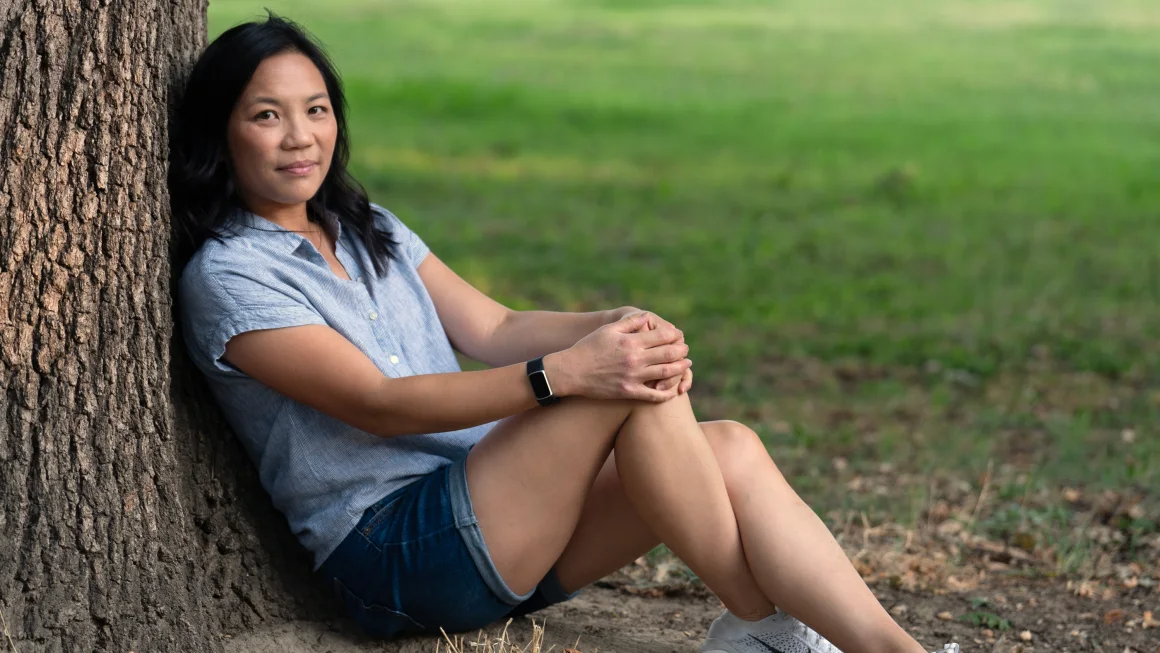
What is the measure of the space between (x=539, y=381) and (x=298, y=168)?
77 cm

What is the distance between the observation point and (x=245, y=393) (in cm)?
293

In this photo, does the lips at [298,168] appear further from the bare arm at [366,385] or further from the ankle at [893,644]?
the ankle at [893,644]

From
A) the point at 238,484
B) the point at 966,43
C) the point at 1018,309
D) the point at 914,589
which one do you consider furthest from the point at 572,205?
the point at 966,43

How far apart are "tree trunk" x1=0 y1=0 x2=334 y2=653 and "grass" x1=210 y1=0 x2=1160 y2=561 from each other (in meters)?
2.49

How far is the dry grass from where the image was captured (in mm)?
3059

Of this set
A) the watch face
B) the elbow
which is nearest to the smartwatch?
the watch face

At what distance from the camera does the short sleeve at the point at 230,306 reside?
9.06 feet

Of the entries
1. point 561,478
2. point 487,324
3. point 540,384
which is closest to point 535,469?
point 561,478

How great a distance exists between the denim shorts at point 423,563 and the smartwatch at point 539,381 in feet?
0.90

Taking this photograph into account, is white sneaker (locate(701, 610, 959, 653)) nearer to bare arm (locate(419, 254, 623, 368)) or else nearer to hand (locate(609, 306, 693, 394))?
hand (locate(609, 306, 693, 394))

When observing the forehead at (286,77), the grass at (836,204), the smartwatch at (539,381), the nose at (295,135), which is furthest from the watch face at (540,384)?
the grass at (836,204)

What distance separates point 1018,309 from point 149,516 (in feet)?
20.1

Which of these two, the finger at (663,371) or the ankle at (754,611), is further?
the ankle at (754,611)

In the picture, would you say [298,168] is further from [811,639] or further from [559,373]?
[811,639]
